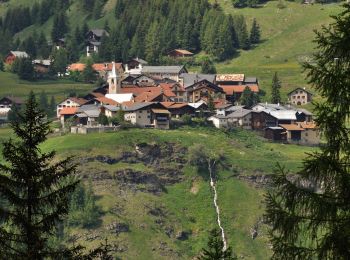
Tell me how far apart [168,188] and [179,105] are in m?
21.6

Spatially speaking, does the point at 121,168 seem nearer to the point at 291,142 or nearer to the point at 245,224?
the point at 245,224

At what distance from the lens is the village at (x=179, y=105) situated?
142 m

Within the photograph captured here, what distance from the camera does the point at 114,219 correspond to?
116938 millimetres

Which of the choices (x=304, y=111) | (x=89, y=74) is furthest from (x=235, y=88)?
(x=89, y=74)

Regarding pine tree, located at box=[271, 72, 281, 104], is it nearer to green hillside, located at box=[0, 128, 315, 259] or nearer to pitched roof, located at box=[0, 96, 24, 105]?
green hillside, located at box=[0, 128, 315, 259]

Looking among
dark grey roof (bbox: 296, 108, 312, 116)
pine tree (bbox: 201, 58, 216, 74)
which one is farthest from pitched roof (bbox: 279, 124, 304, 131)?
pine tree (bbox: 201, 58, 216, 74)

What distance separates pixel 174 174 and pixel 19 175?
113 metres

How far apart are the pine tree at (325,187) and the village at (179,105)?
11838 cm

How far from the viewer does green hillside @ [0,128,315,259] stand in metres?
116

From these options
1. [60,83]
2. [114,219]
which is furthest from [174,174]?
[60,83]

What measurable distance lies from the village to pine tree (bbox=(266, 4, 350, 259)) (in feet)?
388

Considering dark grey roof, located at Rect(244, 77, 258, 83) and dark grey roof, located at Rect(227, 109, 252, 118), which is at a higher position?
dark grey roof, located at Rect(244, 77, 258, 83)

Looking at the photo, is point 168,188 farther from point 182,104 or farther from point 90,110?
point 182,104

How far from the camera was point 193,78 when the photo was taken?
168m
